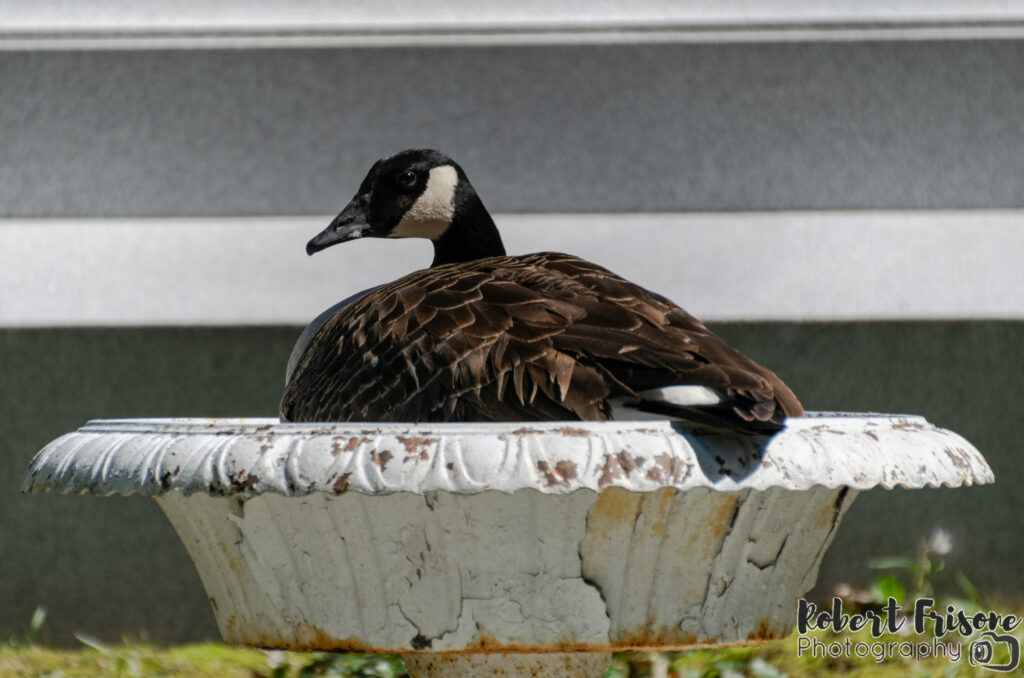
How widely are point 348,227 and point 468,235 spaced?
458 mm

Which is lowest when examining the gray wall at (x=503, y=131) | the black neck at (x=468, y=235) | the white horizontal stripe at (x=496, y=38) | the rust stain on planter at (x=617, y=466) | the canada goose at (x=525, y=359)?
the rust stain on planter at (x=617, y=466)

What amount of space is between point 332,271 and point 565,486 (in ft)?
10.4

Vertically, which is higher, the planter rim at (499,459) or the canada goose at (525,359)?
the canada goose at (525,359)

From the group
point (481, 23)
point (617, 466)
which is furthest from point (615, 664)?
point (481, 23)

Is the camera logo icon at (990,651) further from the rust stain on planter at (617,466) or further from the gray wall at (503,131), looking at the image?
the rust stain on planter at (617,466)

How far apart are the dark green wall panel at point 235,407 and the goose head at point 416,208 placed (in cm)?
123

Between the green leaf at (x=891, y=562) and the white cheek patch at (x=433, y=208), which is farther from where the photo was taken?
the green leaf at (x=891, y=562)

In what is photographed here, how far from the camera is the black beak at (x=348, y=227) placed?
324 cm

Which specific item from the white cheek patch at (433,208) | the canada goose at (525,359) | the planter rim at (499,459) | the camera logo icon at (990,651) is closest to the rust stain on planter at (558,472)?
the planter rim at (499,459)

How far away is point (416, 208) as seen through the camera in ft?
11.2

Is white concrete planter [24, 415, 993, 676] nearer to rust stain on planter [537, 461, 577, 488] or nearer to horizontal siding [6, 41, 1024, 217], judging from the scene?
rust stain on planter [537, 461, 577, 488]

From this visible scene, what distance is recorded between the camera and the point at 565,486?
155cm

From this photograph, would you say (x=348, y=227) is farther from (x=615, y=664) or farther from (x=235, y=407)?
(x=615, y=664)

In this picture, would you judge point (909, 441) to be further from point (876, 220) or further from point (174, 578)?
point (174, 578)
